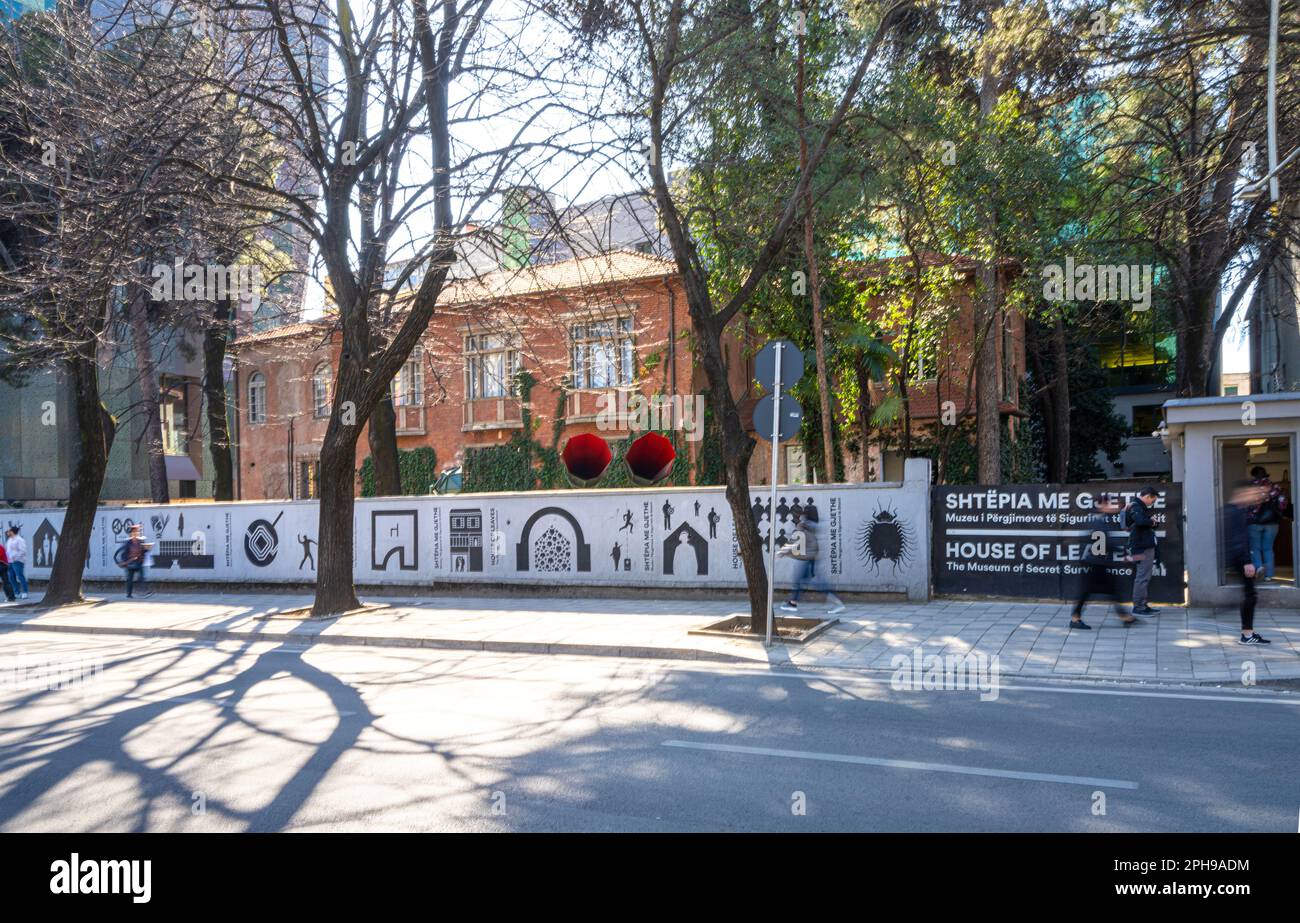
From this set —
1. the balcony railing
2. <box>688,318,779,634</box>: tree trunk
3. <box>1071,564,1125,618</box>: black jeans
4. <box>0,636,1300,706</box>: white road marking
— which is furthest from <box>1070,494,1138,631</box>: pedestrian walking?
the balcony railing

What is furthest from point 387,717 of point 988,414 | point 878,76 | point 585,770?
point 988,414

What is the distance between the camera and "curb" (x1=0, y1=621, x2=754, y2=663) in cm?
1037

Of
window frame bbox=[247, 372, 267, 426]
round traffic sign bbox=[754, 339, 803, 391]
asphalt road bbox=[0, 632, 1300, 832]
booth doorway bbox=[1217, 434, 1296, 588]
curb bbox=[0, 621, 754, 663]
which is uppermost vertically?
window frame bbox=[247, 372, 267, 426]

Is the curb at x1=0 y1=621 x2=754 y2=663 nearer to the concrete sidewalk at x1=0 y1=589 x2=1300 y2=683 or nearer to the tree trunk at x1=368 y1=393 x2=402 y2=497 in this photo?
the concrete sidewalk at x1=0 y1=589 x2=1300 y2=683

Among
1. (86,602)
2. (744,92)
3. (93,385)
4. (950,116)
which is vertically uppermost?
(950,116)

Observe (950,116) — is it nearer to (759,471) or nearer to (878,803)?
(759,471)

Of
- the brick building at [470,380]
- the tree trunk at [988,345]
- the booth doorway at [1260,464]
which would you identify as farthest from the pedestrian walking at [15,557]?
the booth doorway at [1260,464]

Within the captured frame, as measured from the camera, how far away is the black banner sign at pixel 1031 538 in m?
12.9

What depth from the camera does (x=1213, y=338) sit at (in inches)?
830

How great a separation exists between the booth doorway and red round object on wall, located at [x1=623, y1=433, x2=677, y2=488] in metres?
16.2

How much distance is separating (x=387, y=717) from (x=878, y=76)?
14115 mm

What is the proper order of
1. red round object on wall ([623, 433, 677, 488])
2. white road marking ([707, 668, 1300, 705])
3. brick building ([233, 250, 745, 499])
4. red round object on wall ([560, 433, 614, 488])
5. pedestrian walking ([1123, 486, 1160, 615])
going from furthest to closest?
red round object on wall ([560, 433, 614, 488]) < red round object on wall ([623, 433, 677, 488]) < brick building ([233, 250, 745, 499]) < pedestrian walking ([1123, 486, 1160, 615]) < white road marking ([707, 668, 1300, 705])

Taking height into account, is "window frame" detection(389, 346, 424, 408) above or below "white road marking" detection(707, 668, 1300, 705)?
above

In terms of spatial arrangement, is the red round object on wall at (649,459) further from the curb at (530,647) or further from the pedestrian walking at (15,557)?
the curb at (530,647)
